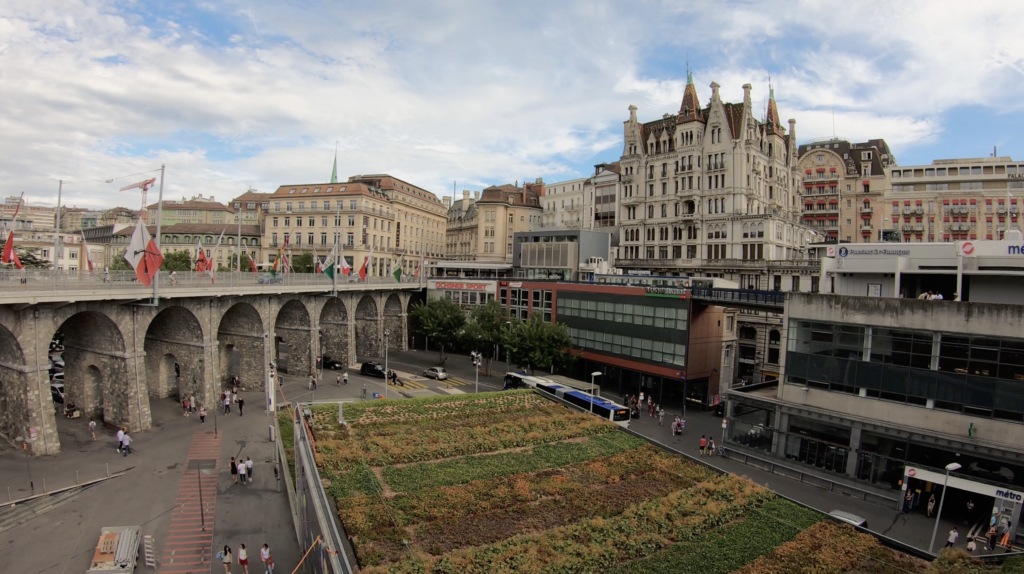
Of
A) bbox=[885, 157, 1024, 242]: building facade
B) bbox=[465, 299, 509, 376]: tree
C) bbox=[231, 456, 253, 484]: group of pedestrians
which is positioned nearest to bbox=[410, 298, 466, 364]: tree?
bbox=[465, 299, 509, 376]: tree

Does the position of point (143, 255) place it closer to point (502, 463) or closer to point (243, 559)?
point (243, 559)

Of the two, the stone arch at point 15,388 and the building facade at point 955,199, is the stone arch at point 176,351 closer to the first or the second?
the stone arch at point 15,388

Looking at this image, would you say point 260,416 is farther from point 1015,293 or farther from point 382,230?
point 382,230

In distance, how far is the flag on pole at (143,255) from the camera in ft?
109

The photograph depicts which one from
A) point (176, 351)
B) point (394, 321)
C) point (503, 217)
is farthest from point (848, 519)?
point (503, 217)

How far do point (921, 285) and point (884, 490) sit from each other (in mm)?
12433

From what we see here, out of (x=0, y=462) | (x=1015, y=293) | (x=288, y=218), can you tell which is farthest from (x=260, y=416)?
(x=288, y=218)

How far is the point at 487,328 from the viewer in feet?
199

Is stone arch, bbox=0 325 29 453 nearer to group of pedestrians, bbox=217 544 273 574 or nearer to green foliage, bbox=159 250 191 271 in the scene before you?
group of pedestrians, bbox=217 544 273 574

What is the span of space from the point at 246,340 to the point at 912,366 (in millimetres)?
48684

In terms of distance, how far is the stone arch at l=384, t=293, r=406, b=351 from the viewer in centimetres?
7488

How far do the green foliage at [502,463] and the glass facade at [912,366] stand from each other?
11.6 m

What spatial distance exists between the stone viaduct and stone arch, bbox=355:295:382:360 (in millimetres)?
4539

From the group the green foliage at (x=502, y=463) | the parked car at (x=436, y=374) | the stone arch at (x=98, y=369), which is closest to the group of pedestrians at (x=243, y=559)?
the green foliage at (x=502, y=463)
